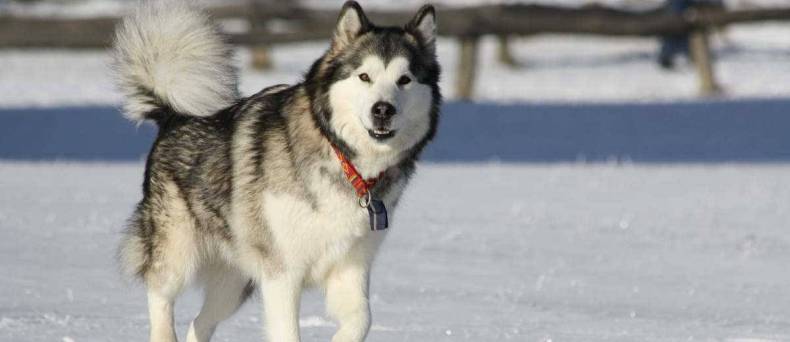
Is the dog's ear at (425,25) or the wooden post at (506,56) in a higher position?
the dog's ear at (425,25)

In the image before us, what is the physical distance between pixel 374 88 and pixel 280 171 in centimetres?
44

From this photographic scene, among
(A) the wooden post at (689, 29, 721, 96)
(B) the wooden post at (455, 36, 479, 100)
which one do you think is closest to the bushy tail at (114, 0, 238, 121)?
(B) the wooden post at (455, 36, 479, 100)

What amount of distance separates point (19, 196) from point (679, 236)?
161 inches

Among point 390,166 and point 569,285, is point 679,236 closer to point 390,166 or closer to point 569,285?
point 569,285

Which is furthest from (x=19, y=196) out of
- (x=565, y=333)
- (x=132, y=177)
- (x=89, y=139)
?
(x=565, y=333)

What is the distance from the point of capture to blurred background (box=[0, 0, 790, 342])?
5559 millimetres

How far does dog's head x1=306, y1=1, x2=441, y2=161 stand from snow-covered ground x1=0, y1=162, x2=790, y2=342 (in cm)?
96

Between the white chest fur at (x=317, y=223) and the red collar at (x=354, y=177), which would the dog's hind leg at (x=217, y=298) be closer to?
the white chest fur at (x=317, y=223)

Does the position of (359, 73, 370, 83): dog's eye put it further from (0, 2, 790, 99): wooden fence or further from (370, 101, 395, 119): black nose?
(0, 2, 790, 99): wooden fence

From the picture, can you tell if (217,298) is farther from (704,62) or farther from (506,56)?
(506,56)

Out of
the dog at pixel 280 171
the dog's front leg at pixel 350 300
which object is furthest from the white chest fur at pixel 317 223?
the dog's front leg at pixel 350 300

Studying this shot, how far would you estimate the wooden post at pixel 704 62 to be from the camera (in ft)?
52.7

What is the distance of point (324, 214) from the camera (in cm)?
438

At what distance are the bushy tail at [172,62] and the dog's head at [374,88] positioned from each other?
0.57m
